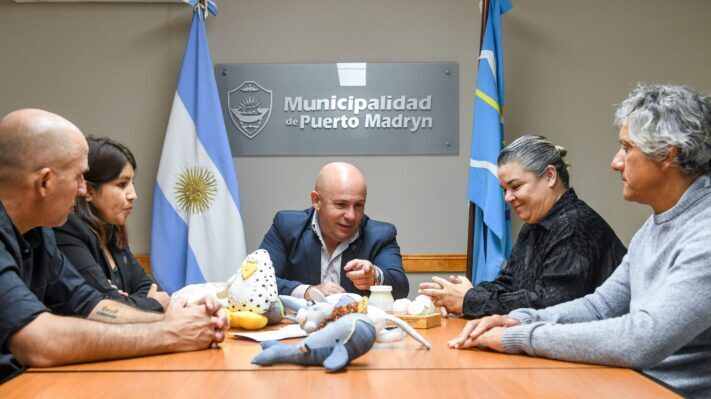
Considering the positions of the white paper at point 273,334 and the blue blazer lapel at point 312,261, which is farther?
the blue blazer lapel at point 312,261

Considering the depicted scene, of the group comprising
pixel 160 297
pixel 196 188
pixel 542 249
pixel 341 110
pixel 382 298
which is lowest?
pixel 160 297

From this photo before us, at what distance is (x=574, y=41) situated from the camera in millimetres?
4465

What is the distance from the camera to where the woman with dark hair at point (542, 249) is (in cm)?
245

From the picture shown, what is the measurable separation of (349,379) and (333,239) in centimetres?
186

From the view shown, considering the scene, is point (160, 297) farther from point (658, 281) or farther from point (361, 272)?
point (658, 281)

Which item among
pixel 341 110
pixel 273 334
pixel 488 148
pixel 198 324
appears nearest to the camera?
pixel 198 324

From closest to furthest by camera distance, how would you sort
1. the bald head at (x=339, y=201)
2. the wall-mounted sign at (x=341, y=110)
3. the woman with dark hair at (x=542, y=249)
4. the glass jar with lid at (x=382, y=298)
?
the glass jar with lid at (x=382, y=298) → the woman with dark hair at (x=542, y=249) → the bald head at (x=339, y=201) → the wall-mounted sign at (x=341, y=110)

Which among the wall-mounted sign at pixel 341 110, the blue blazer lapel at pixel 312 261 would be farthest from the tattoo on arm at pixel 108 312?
the wall-mounted sign at pixel 341 110

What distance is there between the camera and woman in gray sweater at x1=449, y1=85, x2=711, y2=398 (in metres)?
1.62

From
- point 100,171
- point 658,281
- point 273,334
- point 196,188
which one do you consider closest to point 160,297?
point 100,171

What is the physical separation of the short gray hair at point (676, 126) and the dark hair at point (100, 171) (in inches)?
74.8

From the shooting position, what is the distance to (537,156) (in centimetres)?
281

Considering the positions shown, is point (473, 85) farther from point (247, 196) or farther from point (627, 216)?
point (247, 196)

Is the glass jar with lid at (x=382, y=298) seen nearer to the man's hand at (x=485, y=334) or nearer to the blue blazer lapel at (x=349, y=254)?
the man's hand at (x=485, y=334)
